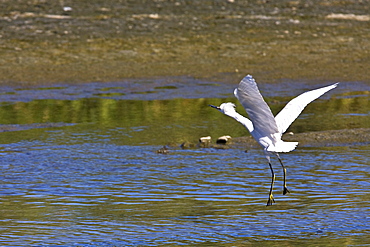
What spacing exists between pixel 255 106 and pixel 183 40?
10.4 metres

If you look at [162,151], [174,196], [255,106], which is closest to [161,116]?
[162,151]

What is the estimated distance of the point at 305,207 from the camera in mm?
6477

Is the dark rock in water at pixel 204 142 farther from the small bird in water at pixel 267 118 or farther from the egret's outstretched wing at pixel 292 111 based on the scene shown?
the egret's outstretched wing at pixel 292 111

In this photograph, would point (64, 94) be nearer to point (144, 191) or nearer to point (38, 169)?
point (38, 169)

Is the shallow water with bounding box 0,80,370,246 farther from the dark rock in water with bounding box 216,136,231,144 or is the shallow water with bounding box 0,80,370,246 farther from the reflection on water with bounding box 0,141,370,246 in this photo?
the dark rock in water with bounding box 216,136,231,144

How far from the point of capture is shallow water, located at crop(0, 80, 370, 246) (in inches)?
229

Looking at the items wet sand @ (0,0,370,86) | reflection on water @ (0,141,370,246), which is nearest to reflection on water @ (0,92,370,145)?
reflection on water @ (0,141,370,246)

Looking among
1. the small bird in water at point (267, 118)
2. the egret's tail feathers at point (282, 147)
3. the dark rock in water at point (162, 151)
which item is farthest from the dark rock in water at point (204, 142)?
the egret's tail feathers at point (282, 147)

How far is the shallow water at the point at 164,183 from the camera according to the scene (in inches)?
229

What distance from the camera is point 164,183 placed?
292 inches

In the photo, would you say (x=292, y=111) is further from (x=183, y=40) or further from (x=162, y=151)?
(x=183, y=40)

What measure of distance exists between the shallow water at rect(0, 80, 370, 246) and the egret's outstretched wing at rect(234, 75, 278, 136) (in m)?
0.74

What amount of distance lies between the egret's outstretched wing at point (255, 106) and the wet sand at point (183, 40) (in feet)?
25.8

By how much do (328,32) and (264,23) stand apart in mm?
1436
